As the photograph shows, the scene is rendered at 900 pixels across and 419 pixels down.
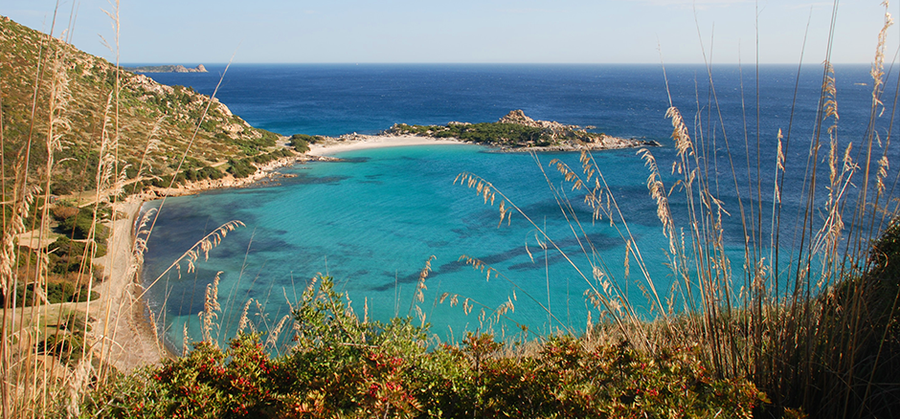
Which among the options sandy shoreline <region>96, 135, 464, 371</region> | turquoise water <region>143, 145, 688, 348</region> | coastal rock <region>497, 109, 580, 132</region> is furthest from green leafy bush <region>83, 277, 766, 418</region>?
coastal rock <region>497, 109, 580, 132</region>

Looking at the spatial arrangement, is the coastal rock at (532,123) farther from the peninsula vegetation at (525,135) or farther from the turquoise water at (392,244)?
the turquoise water at (392,244)

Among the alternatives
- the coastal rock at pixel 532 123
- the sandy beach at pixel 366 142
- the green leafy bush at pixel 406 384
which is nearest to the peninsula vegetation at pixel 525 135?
the coastal rock at pixel 532 123

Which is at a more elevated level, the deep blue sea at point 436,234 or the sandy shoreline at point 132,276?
the sandy shoreline at point 132,276

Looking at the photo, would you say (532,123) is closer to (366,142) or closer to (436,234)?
(366,142)

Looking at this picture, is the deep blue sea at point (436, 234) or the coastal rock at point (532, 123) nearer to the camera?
the deep blue sea at point (436, 234)

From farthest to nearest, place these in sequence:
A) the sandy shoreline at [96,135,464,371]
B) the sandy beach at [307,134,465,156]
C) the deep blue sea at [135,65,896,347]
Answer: the sandy beach at [307,134,465,156], the deep blue sea at [135,65,896,347], the sandy shoreline at [96,135,464,371]

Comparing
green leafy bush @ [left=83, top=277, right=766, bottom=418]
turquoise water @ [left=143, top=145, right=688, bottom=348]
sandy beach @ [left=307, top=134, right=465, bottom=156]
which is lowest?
turquoise water @ [left=143, top=145, right=688, bottom=348]

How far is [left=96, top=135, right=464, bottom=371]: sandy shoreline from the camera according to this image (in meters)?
1.91

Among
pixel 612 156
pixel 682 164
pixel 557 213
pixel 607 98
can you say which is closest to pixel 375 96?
pixel 607 98

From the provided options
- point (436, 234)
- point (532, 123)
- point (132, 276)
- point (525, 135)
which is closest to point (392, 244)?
point (436, 234)

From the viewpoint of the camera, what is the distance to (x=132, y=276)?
2047 mm

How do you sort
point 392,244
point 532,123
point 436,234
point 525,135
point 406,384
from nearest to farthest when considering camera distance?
point 406,384 → point 392,244 → point 436,234 → point 525,135 → point 532,123

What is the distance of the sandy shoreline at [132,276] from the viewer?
1.91 meters

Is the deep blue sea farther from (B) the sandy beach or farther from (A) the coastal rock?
(A) the coastal rock
